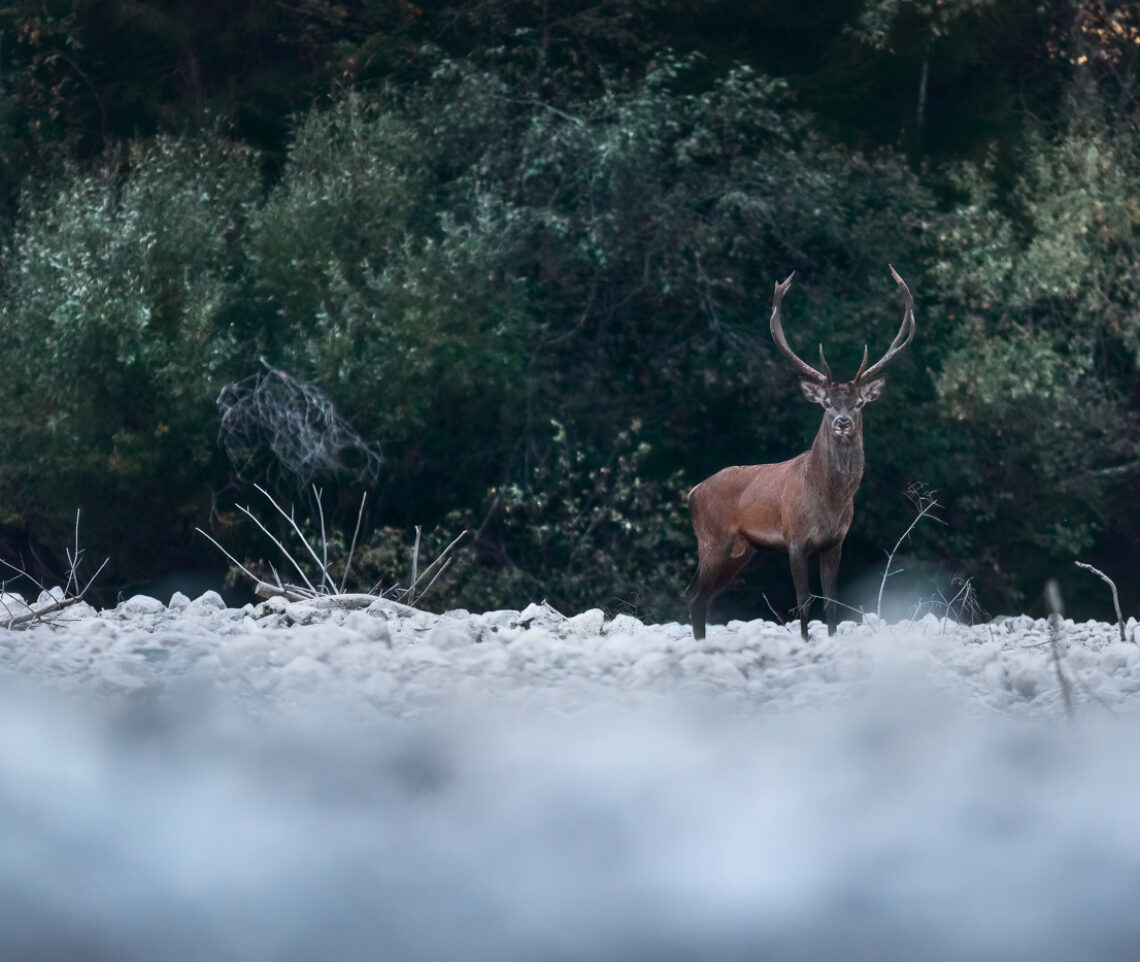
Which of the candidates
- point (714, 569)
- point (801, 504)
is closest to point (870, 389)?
point (801, 504)

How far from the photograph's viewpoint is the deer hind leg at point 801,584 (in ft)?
23.6

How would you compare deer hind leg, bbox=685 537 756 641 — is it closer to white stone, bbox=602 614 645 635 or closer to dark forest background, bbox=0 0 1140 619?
white stone, bbox=602 614 645 635

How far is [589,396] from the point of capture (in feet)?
38.2

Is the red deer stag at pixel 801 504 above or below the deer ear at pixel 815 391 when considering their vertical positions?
below

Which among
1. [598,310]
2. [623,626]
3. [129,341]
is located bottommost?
[623,626]

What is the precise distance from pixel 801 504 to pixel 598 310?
4663 millimetres

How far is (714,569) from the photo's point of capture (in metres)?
8.02

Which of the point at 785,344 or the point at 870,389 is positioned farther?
the point at 785,344

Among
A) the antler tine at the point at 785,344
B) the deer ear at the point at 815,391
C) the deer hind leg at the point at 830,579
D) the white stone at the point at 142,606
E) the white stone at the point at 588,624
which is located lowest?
the white stone at the point at 142,606

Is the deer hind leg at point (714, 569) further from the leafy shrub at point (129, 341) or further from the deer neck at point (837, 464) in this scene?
the leafy shrub at point (129, 341)

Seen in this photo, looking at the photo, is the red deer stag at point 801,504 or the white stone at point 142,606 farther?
the white stone at point 142,606

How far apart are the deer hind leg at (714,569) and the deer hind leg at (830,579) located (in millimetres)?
449

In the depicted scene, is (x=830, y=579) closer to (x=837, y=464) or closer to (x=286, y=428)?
(x=837, y=464)

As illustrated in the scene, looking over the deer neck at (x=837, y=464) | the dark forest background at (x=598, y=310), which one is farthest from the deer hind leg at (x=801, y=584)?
the dark forest background at (x=598, y=310)
